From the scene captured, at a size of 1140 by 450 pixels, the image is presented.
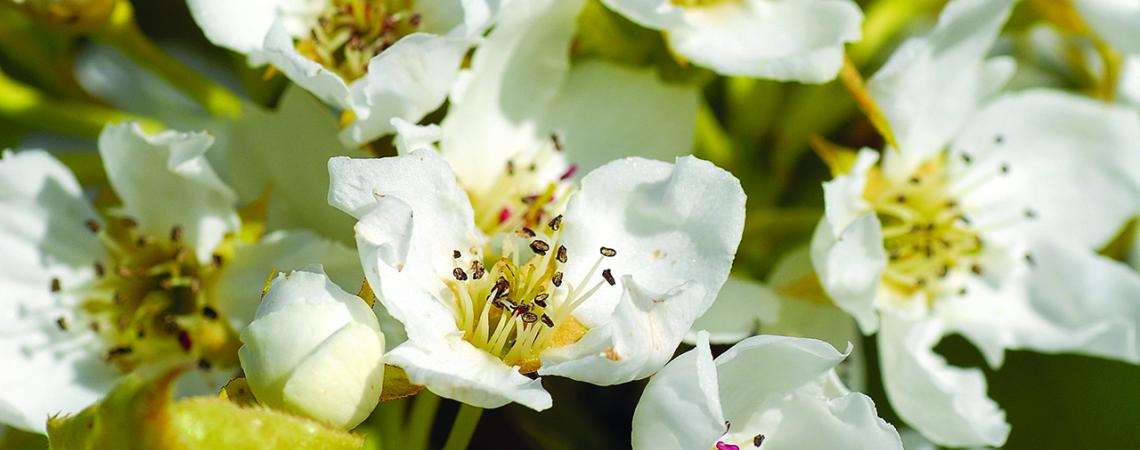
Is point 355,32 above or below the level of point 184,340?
above

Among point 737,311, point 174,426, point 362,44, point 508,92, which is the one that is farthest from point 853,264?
point 174,426

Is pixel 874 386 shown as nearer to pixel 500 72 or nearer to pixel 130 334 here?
pixel 500 72

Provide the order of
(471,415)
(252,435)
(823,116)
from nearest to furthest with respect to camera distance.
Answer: (252,435) < (471,415) < (823,116)

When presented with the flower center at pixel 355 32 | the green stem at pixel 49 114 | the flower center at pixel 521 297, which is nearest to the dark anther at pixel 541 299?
the flower center at pixel 521 297

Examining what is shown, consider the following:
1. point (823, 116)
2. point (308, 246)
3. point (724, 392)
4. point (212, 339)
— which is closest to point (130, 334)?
point (212, 339)

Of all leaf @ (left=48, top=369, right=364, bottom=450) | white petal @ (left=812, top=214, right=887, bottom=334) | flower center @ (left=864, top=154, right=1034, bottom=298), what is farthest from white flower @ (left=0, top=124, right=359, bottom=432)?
flower center @ (left=864, top=154, right=1034, bottom=298)

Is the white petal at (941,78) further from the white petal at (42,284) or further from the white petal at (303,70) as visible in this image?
the white petal at (42,284)

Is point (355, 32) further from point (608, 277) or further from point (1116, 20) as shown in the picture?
point (1116, 20)
